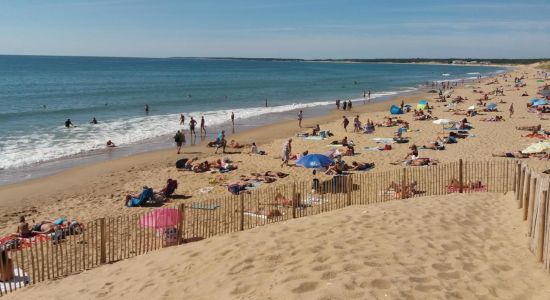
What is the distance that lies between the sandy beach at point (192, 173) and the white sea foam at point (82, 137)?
3.93m

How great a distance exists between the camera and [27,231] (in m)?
11.6

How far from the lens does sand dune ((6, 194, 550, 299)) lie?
6477mm

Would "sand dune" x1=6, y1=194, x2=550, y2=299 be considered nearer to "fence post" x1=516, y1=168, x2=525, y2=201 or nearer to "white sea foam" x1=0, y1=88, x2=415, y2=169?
"fence post" x1=516, y1=168, x2=525, y2=201

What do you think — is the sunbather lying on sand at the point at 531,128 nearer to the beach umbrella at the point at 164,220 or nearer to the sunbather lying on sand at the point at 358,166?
the sunbather lying on sand at the point at 358,166

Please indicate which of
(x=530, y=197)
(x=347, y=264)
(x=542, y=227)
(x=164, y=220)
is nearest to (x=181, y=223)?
(x=164, y=220)

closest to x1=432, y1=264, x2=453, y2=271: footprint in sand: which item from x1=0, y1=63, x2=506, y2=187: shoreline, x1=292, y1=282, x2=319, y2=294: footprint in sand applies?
x1=292, y1=282, x2=319, y2=294: footprint in sand

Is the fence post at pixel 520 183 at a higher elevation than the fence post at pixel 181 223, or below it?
higher

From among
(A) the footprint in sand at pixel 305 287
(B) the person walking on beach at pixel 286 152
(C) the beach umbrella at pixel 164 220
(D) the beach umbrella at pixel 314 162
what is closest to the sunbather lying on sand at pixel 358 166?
(D) the beach umbrella at pixel 314 162

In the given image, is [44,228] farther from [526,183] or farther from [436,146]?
[436,146]

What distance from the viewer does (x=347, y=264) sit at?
283 inches

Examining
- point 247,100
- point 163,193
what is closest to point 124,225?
point 163,193

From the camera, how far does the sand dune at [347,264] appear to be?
6.48 meters

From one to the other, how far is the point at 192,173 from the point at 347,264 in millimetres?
12538

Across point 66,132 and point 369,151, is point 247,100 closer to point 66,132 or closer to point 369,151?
point 66,132
